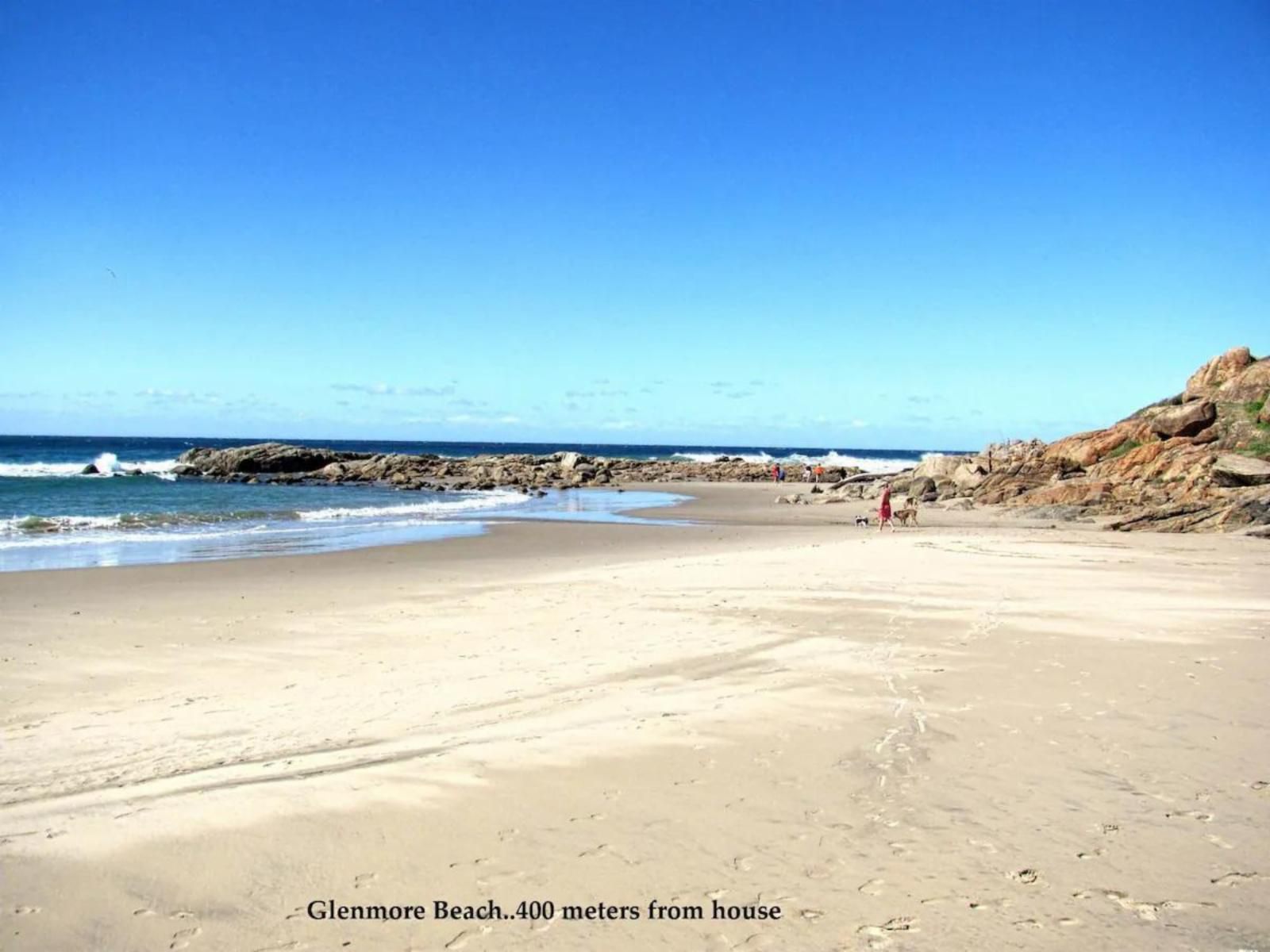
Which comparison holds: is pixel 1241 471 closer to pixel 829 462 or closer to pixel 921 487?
pixel 921 487

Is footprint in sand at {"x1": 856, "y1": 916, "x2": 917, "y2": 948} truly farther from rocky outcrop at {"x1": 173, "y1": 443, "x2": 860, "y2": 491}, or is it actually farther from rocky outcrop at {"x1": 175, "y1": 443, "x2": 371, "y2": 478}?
rocky outcrop at {"x1": 175, "y1": 443, "x2": 371, "y2": 478}

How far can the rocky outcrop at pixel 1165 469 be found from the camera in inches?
906

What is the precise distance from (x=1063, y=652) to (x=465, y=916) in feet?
23.2

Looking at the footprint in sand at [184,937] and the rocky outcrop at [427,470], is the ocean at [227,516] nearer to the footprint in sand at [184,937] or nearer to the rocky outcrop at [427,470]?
the rocky outcrop at [427,470]

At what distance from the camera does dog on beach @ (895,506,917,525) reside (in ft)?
85.3

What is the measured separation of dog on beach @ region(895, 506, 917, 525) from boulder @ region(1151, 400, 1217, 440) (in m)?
10.2

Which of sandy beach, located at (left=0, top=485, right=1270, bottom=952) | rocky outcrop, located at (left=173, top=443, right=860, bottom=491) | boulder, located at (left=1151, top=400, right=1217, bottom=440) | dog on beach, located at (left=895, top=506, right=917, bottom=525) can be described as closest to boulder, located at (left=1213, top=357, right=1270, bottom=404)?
boulder, located at (left=1151, top=400, right=1217, bottom=440)

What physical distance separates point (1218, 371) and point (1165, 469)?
280 inches

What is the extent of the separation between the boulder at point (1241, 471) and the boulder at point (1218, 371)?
774 centimetres

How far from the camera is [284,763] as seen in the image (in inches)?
234

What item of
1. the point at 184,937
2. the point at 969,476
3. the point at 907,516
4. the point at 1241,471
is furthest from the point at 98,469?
the point at 184,937

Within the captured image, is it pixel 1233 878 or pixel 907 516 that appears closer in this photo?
pixel 1233 878

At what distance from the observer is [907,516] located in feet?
85.2

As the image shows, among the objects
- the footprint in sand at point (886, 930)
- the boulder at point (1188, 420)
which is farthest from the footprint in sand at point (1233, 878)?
the boulder at point (1188, 420)
